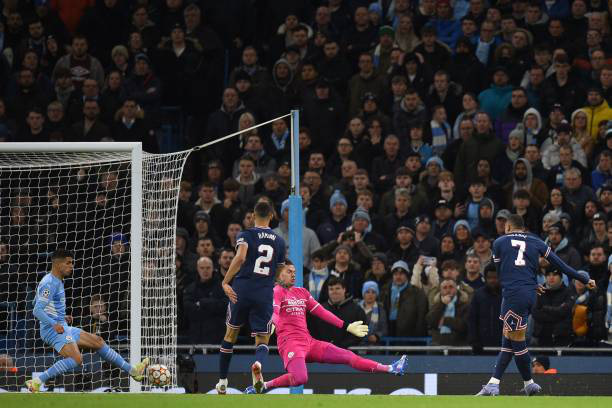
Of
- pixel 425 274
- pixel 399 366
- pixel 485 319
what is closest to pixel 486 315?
pixel 485 319

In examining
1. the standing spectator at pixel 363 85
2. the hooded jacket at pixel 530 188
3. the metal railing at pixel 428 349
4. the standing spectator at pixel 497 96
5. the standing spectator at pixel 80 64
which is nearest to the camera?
the metal railing at pixel 428 349

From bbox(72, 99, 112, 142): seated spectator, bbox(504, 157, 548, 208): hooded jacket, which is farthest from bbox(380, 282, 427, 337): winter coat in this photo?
bbox(72, 99, 112, 142): seated spectator

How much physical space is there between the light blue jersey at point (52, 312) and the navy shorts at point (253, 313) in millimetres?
1751

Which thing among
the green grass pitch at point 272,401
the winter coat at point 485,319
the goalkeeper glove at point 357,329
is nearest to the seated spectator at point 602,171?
the winter coat at point 485,319

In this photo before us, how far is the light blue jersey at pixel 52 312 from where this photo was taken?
44.0 feet

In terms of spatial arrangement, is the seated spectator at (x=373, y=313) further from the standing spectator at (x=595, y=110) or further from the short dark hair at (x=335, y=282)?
the standing spectator at (x=595, y=110)

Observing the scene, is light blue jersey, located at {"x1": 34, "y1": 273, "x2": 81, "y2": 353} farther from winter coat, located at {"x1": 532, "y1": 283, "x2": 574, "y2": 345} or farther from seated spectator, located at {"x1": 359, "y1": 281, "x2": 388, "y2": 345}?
winter coat, located at {"x1": 532, "y1": 283, "x2": 574, "y2": 345}

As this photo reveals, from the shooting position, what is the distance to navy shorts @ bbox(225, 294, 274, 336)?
12.7 meters

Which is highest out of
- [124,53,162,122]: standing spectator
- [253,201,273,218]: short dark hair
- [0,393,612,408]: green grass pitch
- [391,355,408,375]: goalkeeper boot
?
[124,53,162,122]: standing spectator

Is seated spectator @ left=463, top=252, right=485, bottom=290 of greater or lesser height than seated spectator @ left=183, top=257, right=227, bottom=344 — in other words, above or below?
above

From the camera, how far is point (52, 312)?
13492 mm

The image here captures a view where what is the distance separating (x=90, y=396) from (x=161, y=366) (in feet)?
6.53

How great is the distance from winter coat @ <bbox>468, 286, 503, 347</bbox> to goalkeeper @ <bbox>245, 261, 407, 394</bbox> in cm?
179

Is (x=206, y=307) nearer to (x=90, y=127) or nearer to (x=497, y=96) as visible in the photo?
(x=90, y=127)
